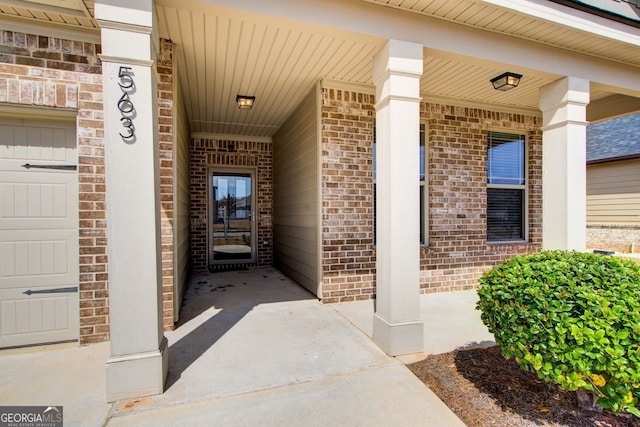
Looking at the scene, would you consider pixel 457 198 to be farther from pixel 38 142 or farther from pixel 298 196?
pixel 38 142

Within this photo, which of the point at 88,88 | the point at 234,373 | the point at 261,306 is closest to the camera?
the point at 234,373

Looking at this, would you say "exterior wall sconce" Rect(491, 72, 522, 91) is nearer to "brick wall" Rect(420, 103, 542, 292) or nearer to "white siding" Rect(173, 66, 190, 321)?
"brick wall" Rect(420, 103, 542, 292)

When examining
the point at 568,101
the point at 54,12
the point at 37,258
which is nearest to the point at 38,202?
the point at 37,258

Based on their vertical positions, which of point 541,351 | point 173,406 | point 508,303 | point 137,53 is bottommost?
point 173,406

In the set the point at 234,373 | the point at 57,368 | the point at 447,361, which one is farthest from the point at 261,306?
the point at 447,361

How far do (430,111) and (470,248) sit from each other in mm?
2246

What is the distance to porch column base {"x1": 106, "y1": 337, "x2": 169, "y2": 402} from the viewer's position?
213cm

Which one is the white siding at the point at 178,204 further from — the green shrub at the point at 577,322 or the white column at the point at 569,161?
the white column at the point at 569,161

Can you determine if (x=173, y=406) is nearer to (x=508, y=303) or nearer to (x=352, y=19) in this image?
(x=508, y=303)

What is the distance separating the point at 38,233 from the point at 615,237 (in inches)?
518

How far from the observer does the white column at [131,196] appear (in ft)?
6.91

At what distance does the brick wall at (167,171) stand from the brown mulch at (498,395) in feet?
8.13

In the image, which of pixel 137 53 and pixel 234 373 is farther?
pixel 234 373

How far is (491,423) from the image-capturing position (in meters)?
1.91
